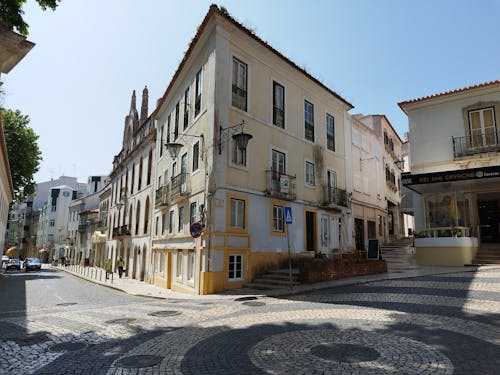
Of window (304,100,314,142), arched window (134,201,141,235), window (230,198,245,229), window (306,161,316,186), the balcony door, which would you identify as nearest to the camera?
window (230,198,245,229)

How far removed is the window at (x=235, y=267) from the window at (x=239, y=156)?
4266 mm

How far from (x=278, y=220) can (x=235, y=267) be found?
142 inches

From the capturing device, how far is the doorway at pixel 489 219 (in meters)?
18.6

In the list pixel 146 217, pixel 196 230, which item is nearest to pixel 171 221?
pixel 146 217

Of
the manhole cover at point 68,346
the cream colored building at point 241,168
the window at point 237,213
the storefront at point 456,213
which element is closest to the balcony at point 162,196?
the cream colored building at point 241,168

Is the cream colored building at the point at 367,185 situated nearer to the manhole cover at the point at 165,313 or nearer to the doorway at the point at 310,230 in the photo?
the doorway at the point at 310,230

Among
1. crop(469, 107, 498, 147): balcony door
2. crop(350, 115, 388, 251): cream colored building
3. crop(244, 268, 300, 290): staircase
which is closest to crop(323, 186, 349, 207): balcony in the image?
crop(350, 115, 388, 251): cream colored building

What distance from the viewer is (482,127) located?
19328 millimetres

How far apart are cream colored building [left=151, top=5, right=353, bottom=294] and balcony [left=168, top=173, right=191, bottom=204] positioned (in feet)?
0.20

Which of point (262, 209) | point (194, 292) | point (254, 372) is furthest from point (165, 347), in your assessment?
point (262, 209)

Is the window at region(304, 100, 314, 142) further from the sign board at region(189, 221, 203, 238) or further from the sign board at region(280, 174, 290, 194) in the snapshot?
the sign board at region(189, 221, 203, 238)

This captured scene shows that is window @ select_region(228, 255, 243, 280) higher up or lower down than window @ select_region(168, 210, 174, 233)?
lower down

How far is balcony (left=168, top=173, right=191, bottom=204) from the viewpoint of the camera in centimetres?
1719

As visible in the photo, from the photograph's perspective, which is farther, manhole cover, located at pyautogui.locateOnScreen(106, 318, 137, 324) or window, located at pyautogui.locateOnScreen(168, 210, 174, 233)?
window, located at pyautogui.locateOnScreen(168, 210, 174, 233)
